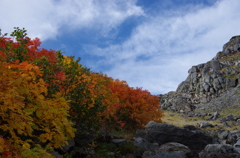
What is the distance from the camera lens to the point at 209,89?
112062 millimetres

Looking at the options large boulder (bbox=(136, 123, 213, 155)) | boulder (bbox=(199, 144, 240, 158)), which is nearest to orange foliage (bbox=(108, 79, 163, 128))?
large boulder (bbox=(136, 123, 213, 155))

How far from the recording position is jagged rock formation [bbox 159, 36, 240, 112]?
96631 mm

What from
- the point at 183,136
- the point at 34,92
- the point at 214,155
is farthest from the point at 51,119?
the point at 183,136

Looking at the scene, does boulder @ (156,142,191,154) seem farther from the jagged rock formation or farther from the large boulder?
the jagged rock formation

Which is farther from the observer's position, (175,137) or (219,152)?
(175,137)

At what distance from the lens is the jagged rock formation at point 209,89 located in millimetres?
96631

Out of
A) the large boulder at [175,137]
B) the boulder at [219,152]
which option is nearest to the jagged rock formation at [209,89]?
the large boulder at [175,137]

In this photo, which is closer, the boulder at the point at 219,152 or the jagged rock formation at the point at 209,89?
the boulder at the point at 219,152

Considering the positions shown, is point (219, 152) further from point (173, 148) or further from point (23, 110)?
point (23, 110)

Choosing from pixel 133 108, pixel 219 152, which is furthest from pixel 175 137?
pixel 133 108

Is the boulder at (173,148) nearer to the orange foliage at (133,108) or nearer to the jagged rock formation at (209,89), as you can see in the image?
the orange foliage at (133,108)

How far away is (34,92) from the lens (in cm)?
766

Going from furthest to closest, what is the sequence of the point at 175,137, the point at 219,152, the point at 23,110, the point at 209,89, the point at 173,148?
the point at 209,89 < the point at 175,137 < the point at 173,148 < the point at 219,152 < the point at 23,110

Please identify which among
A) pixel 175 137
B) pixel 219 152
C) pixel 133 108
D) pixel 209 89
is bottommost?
pixel 219 152
